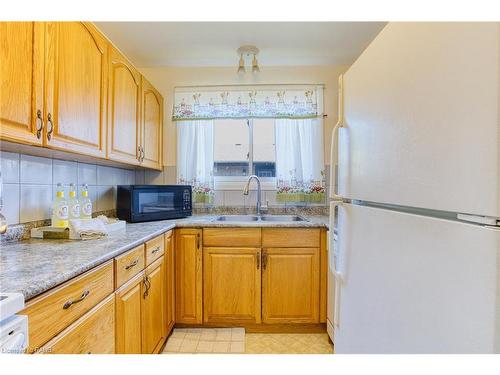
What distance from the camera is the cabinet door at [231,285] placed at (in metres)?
1.91

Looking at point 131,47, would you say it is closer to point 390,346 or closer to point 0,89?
point 0,89

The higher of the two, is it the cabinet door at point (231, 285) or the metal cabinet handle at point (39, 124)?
the metal cabinet handle at point (39, 124)

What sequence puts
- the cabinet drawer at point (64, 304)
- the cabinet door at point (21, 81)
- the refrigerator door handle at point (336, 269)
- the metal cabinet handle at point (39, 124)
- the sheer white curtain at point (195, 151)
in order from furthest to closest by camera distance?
the sheer white curtain at point (195, 151) < the refrigerator door handle at point (336, 269) < the metal cabinet handle at point (39, 124) < the cabinet door at point (21, 81) < the cabinet drawer at point (64, 304)

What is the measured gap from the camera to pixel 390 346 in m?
0.76

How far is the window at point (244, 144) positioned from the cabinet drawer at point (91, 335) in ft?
5.38

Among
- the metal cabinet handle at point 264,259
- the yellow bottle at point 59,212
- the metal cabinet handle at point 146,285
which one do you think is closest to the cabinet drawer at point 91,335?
the metal cabinet handle at point 146,285

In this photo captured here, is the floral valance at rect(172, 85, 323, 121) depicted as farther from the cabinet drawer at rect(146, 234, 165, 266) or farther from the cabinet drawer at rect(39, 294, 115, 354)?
the cabinet drawer at rect(39, 294, 115, 354)

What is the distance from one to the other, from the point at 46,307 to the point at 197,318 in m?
1.33

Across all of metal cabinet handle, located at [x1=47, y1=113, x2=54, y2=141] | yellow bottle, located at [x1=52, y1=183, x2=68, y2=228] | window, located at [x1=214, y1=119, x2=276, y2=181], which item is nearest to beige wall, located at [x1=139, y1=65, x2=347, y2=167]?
window, located at [x1=214, y1=119, x2=276, y2=181]

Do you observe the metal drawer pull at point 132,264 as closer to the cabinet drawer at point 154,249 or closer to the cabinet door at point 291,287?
the cabinet drawer at point 154,249

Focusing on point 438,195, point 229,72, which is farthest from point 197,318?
point 229,72

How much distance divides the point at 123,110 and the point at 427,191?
1773 mm

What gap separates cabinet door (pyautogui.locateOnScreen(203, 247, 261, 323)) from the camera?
1911 mm

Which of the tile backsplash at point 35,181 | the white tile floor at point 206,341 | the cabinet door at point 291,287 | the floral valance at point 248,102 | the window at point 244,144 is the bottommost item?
A: the white tile floor at point 206,341
